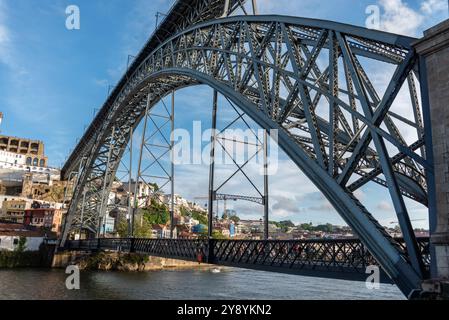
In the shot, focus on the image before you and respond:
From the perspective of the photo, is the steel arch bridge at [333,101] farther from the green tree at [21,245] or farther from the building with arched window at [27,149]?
the building with arched window at [27,149]

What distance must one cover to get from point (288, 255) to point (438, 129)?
7643 millimetres

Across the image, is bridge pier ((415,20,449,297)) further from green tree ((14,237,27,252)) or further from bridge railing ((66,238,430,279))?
green tree ((14,237,27,252))

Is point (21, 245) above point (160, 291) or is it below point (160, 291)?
above

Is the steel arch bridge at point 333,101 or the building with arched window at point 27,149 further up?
the building with arched window at point 27,149

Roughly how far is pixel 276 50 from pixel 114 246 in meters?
24.2

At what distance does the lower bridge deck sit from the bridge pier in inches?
85.6

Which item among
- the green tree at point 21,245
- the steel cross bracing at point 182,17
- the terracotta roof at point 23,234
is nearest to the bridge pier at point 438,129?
the steel cross bracing at point 182,17

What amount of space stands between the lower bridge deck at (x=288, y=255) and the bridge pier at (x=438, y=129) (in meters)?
2.17

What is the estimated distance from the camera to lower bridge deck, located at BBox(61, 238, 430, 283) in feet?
37.9

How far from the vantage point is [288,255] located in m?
14.1

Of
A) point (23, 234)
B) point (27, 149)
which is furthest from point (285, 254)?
point (27, 149)

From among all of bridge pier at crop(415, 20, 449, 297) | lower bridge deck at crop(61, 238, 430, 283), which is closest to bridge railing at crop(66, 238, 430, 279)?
lower bridge deck at crop(61, 238, 430, 283)

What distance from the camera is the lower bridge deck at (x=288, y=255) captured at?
1156cm

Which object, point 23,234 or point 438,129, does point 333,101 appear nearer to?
point 438,129
